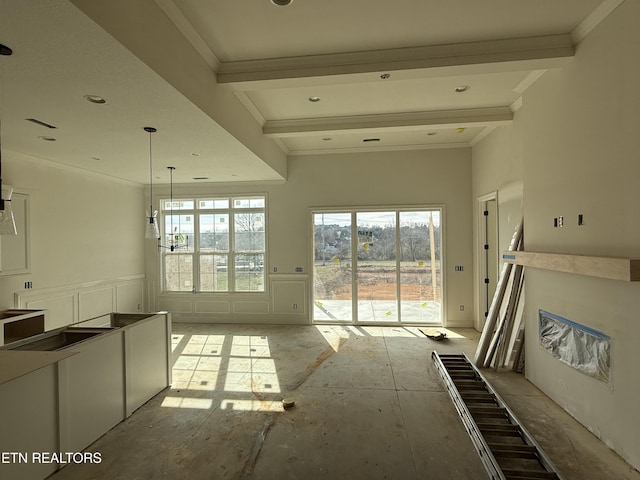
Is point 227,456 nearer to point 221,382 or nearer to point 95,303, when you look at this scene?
point 221,382

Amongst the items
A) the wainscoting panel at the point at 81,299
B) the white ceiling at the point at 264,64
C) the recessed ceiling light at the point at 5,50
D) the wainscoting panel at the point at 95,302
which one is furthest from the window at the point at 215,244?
the recessed ceiling light at the point at 5,50

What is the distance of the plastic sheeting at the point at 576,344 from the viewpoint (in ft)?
8.31

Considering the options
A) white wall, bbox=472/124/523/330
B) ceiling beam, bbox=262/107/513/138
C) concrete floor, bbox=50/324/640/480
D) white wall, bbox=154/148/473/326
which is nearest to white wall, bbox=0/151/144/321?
white wall, bbox=154/148/473/326

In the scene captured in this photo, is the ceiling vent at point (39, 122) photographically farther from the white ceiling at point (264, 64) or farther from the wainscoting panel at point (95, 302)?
the wainscoting panel at point (95, 302)

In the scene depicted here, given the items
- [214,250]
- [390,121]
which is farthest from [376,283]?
[214,250]

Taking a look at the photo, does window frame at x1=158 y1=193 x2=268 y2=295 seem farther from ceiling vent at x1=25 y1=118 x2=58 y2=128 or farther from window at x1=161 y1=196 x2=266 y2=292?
ceiling vent at x1=25 y1=118 x2=58 y2=128

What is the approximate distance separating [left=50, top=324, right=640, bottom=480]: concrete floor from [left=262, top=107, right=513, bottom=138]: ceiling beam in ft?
10.6

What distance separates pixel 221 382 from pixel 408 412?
2111mm

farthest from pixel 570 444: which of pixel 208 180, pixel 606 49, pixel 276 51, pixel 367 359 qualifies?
pixel 208 180

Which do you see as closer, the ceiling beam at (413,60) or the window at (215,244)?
the ceiling beam at (413,60)

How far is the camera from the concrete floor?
2.31 m

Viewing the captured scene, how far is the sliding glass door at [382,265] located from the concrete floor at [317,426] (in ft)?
5.20

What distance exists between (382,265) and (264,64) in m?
4.08

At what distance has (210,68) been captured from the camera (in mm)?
3008
